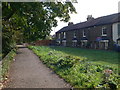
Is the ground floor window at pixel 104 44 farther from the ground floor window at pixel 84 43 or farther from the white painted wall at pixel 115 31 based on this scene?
the ground floor window at pixel 84 43

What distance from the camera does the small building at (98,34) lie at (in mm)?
28567

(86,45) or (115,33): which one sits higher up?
(115,33)

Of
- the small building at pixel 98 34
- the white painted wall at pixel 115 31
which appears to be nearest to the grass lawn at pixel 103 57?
the white painted wall at pixel 115 31

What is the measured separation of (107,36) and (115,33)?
2068 mm

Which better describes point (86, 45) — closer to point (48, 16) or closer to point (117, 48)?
point (117, 48)

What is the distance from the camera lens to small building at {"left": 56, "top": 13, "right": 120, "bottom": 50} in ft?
93.7

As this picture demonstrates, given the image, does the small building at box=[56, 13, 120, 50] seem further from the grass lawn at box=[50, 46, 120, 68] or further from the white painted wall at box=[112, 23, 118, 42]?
the grass lawn at box=[50, 46, 120, 68]

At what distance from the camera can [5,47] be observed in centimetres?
1852

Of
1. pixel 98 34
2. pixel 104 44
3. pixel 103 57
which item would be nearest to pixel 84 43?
pixel 98 34

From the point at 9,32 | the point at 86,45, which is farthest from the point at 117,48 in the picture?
the point at 9,32

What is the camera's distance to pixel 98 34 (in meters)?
32.9

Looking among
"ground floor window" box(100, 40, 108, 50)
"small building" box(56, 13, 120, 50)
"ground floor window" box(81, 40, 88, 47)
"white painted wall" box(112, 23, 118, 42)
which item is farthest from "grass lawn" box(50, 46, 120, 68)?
"ground floor window" box(81, 40, 88, 47)

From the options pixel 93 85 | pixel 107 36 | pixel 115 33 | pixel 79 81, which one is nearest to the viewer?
pixel 93 85

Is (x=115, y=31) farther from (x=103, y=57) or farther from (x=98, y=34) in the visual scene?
(x=103, y=57)
